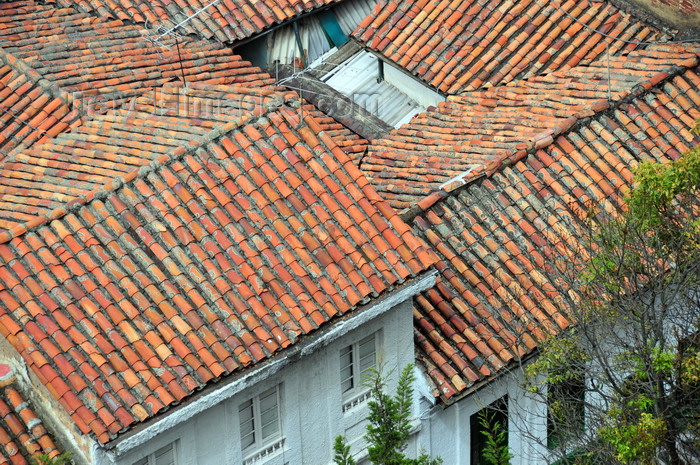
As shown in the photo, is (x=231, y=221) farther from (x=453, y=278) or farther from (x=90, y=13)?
(x=90, y=13)

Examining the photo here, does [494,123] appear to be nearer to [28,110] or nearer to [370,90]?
[370,90]

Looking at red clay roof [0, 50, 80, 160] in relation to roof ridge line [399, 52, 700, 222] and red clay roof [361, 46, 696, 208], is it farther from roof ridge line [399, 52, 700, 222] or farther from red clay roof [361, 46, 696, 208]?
roof ridge line [399, 52, 700, 222]

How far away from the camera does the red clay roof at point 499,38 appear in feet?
81.0

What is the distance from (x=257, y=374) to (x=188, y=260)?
75.2 inches

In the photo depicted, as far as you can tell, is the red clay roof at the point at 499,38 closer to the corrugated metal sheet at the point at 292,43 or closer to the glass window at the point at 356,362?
the corrugated metal sheet at the point at 292,43

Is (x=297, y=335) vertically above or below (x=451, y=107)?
below

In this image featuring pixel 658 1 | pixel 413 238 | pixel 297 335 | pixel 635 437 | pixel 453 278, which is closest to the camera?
pixel 635 437

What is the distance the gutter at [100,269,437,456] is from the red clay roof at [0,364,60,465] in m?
1.20

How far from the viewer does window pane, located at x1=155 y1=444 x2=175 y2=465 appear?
16125 mm

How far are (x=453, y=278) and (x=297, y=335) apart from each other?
4.01 meters

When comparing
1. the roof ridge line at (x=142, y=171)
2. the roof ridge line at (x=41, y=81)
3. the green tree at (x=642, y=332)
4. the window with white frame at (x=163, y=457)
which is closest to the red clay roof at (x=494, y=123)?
the roof ridge line at (x=142, y=171)

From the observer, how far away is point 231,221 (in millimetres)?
17203

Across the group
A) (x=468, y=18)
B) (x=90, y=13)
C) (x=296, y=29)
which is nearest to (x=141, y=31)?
(x=90, y=13)


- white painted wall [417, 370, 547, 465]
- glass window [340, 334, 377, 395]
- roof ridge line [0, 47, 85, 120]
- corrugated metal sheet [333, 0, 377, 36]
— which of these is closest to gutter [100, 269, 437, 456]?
glass window [340, 334, 377, 395]
